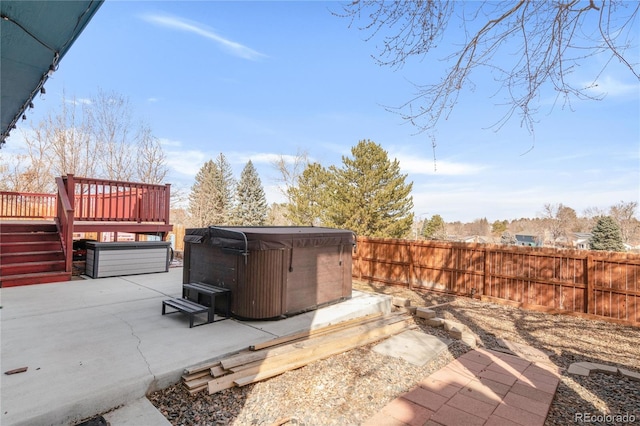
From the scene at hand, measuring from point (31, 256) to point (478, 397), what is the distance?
8038mm

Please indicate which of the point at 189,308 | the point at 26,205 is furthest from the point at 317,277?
the point at 26,205

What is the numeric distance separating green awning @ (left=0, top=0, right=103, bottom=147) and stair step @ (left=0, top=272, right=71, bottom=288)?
11.1ft

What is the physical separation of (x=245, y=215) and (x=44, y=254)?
23.4 meters

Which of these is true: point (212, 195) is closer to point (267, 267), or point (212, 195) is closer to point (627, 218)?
point (267, 267)

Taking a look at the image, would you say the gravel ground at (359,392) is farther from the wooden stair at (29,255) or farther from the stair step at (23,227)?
the stair step at (23,227)

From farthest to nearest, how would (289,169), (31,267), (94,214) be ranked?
(289,169) < (94,214) < (31,267)

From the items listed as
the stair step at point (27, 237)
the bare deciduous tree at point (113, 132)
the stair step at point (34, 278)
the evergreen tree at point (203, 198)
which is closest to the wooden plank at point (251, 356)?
the stair step at point (34, 278)

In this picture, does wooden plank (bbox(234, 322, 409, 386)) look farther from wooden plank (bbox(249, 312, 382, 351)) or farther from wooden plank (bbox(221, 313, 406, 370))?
wooden plank (bbox(249, 312, 382, 351))

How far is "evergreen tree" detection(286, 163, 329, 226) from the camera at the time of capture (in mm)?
24125

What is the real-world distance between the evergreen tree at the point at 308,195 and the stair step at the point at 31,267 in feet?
58.7

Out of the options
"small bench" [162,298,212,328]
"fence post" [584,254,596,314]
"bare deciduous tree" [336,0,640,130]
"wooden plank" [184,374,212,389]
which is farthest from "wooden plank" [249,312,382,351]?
"fence post" [584,254,596,314]

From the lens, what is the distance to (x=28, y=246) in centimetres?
635

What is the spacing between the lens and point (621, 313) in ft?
20.2

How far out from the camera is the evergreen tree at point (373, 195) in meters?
20.0
